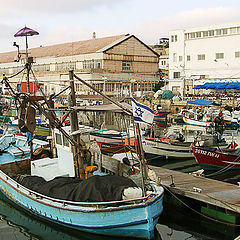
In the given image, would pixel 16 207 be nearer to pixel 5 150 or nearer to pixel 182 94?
pixel 5 150

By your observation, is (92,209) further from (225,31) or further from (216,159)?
(225,31)

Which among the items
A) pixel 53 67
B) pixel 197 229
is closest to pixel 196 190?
pixel 197 229

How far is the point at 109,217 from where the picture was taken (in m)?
10.2

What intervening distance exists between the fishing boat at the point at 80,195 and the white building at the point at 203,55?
134ft

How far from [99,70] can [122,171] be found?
1629 inches

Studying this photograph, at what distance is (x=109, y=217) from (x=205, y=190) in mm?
4651

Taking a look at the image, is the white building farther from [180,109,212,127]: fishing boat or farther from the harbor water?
the harbor water

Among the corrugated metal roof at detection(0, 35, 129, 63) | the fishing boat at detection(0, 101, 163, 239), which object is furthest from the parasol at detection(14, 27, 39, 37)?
the corrugated metal roof at detection(0, 35, 129, 63)

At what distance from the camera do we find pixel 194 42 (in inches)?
2196

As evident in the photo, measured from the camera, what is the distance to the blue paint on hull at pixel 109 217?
10.0 metres

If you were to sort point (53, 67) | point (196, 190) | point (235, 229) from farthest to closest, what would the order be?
point (53, 67), point (196, 190), point (235, 229)

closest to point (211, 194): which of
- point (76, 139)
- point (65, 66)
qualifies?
point (76, 139)

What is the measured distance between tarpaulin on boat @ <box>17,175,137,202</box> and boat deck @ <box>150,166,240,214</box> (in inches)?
115

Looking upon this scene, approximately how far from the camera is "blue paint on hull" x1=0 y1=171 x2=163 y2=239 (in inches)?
394
